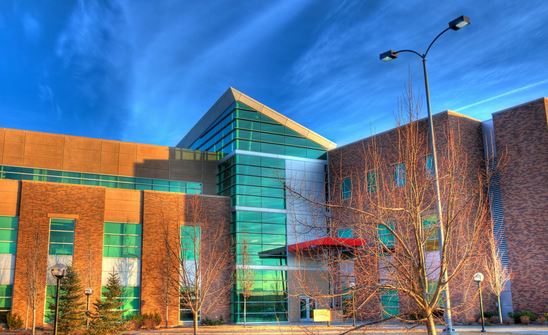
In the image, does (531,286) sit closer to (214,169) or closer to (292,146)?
(292,146)

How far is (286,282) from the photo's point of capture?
142 feet

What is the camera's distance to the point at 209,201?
4344 cm

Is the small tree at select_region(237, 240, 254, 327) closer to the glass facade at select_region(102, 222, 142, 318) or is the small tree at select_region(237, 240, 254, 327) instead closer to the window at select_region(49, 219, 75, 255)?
the glass facade at select_region(102, 222, 142, 318)

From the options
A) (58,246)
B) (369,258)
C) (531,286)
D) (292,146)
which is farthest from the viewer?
(292,146)

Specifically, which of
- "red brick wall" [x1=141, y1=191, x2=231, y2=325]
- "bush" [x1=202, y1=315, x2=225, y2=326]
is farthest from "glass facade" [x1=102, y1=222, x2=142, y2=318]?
"bush" [x1=202, y1=315, x2=225, y2=326]

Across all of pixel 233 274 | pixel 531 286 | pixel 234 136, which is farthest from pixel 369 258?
pixel 234 136

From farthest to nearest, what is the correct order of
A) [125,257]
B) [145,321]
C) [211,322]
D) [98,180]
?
[98,180]
[125,257]
[211,322]
[145,321]

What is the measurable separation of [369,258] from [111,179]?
120 feet

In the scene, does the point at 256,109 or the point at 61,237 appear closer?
the point at 61,237

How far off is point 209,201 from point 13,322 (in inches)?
628

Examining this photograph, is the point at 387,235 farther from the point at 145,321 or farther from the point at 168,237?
the point at 168,237

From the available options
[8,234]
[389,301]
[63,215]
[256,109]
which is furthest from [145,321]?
[389,301]

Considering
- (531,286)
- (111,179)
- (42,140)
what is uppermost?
(42,140)

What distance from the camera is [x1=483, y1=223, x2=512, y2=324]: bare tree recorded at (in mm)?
32656
